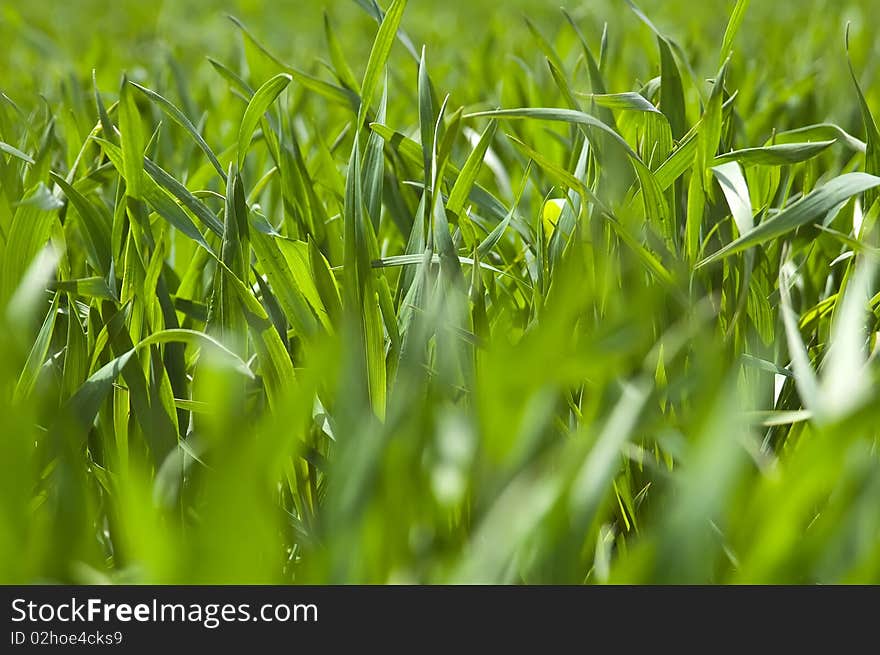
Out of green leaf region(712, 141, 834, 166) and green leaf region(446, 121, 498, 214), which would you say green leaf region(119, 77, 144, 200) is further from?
green leaf region(712, 141, 834, 166)

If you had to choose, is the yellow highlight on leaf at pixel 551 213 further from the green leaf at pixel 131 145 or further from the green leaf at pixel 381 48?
the green leaf at pixel 131 145

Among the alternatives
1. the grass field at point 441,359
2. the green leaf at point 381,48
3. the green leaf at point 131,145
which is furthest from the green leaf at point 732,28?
the green leaf at point 131,145

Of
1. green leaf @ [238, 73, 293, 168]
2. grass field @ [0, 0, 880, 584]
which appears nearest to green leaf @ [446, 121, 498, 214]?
grass field @ [0, 0, 880, 584]

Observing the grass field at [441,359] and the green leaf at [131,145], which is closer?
the grass field at [441,359]

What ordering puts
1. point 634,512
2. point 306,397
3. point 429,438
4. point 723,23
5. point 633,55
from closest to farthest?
1. point 306,397
2. point 429,438
3. point 634,512
4. point 633,55
5. point 723,23

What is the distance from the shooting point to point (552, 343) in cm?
40

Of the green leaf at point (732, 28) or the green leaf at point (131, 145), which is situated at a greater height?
the green leaf at point (732, 28)

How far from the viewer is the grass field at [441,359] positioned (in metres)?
0.39

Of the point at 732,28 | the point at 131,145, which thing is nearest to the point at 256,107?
A: the point at 131,145

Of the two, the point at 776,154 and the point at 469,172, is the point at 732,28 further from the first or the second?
the point at 469,172

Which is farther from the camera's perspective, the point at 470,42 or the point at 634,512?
the point at 470,42
